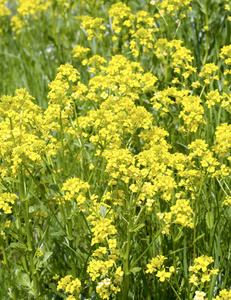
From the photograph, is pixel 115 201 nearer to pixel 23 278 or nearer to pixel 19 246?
pixel 19 246

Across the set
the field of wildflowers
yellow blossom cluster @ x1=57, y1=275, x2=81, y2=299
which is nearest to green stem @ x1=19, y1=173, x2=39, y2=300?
the field of wildflowers

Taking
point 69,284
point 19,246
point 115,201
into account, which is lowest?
point 69,284

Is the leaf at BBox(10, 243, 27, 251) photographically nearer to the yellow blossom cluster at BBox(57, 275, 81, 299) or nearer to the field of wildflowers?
the field of wildflowers

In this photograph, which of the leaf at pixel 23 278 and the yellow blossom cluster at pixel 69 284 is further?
the leaf at pixel 23 278

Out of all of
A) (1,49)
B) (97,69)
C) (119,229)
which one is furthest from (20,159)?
(1,49)

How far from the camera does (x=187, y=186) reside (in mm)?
2643

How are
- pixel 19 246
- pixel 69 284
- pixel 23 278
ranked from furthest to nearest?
1. pixel 23 278
2. pixel 19 246
3. pixel 69 284

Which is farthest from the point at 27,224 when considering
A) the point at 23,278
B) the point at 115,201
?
the point at 115,201

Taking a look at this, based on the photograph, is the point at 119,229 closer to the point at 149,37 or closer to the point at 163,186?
the point at 163,186

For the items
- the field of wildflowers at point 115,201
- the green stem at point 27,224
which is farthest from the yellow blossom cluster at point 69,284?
the green stem at point 27,224

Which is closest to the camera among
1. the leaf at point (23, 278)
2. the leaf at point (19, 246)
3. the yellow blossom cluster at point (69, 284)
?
the yellow blossom cluster at point (69, 284)

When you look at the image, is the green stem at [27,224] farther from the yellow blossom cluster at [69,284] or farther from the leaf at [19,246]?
the yellow blossom cluster at [69,284]

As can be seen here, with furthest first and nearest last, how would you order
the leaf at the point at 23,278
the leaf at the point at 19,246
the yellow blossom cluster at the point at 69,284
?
1. the leaf at the point at 23,278
2. the leaf at the point at 19,246
3. the yellow blossom cluster at the point at 69,284

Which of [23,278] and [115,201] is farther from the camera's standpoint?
[23,278]
